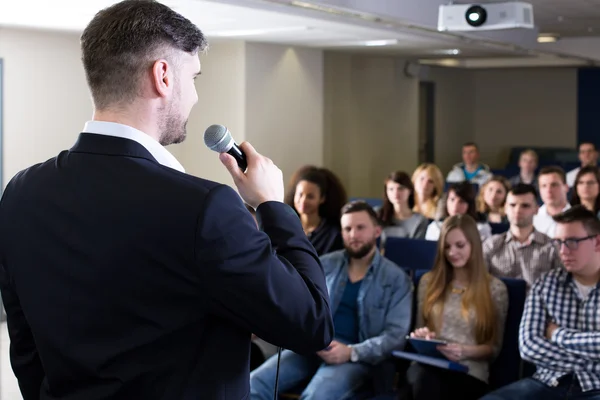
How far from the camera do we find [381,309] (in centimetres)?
415

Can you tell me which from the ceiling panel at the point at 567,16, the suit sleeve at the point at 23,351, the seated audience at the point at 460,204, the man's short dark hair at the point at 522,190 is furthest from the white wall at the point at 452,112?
the suit sleeve at the point at 23,351

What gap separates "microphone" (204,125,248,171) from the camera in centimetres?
131

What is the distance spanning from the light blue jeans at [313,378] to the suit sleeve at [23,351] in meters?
2.57

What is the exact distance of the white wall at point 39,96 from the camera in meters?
7.21

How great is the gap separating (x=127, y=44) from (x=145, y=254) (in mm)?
292

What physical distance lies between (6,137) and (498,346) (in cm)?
480

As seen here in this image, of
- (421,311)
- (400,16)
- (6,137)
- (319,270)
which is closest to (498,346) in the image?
(421,311)

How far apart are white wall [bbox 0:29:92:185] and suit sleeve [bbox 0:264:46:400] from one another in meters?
6.15

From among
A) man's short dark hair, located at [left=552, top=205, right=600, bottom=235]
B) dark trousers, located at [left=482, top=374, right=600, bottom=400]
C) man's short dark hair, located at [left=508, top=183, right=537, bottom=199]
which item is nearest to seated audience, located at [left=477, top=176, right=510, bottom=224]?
man's short dark hair, located at [left=508, top=183, right=537, bottom=199]

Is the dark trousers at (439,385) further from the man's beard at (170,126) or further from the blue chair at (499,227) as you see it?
the man's beard at (170,126)

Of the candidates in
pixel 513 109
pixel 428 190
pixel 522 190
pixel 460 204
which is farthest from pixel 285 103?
pixel 513 109

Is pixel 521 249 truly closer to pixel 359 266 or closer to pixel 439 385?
pixel 359 266

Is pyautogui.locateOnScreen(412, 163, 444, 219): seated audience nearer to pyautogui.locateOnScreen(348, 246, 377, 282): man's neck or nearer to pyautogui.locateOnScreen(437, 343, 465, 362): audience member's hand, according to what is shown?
pyautogui.locateOnScreen(348, 246, 377, 282): man's neck

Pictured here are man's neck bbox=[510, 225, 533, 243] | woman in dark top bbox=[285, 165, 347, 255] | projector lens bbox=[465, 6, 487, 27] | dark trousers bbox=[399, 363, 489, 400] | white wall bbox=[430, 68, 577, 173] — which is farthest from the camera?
white wall bbox=[430, 68, 577, 173]
